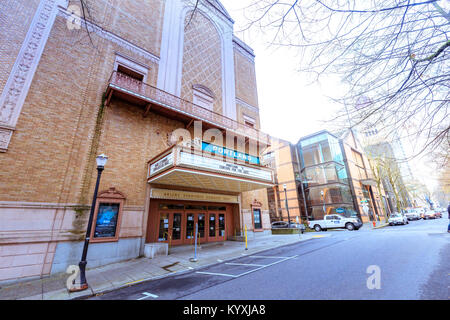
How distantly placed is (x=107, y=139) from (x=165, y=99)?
179 inches

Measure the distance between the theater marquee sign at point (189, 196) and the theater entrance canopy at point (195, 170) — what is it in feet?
1.58

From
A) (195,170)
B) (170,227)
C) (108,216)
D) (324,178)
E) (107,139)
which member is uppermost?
(324,178)

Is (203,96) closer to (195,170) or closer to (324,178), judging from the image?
(195,170)

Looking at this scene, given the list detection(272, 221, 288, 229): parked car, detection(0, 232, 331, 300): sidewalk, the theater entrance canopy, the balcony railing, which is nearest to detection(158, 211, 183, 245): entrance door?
the theater entrance canopy

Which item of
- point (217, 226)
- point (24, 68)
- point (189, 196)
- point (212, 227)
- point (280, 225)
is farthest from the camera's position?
point (280, 225)

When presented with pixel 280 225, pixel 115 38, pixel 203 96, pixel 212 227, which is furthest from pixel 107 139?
pixel 280 225

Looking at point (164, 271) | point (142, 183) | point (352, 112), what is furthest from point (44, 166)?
point (352, 112)

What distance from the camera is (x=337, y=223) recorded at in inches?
890

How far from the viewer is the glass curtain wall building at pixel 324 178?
32031 millimetres

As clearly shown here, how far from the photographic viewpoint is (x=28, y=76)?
9.03 meters

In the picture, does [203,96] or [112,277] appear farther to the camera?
[203,96]

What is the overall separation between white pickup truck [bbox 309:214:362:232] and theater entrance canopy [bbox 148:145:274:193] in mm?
Answer: 14744

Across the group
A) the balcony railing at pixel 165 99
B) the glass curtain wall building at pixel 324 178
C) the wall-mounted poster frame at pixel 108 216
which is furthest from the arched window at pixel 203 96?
the glass curtain wall building at pixel 324 178
